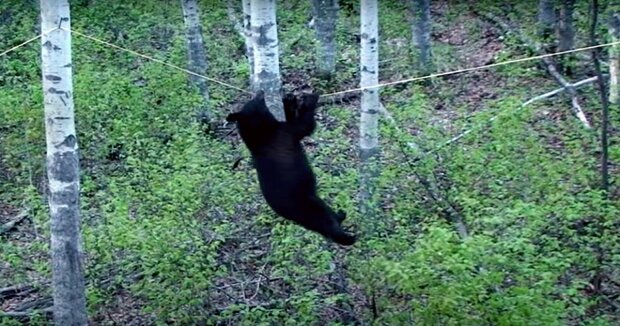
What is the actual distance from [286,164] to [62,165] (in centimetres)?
218

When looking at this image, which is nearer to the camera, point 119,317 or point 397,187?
point 119,317

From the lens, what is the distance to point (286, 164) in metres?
5.89

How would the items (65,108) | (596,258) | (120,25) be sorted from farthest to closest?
(120,25)
(596,258)
(65,108)

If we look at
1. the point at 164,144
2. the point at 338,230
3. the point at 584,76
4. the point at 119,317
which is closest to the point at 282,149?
the point at 338,230

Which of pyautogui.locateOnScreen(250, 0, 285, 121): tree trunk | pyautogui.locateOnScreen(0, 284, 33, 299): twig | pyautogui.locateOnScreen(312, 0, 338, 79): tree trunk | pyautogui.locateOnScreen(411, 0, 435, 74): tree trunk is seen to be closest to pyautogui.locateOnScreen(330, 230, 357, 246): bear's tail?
pyautogui.locateOnScreen(250, 0, 285, 121): tree trunk

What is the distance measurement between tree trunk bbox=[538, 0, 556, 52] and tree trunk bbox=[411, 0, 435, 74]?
6.34 ft

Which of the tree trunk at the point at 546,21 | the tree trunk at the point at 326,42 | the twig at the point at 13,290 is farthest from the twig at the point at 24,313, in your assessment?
the tree trunk at the point at 546,21

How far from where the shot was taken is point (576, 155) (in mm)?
9453

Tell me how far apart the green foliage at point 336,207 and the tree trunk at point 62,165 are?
33cm

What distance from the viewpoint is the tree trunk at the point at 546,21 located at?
48.9 feet

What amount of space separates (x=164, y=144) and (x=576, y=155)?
5120mm

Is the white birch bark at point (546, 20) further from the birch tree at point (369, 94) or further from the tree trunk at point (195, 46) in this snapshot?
the birch tree at point (369, 94)

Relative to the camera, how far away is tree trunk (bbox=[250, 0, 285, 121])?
912cm

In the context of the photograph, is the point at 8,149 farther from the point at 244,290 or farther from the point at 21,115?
the point at 244,290
